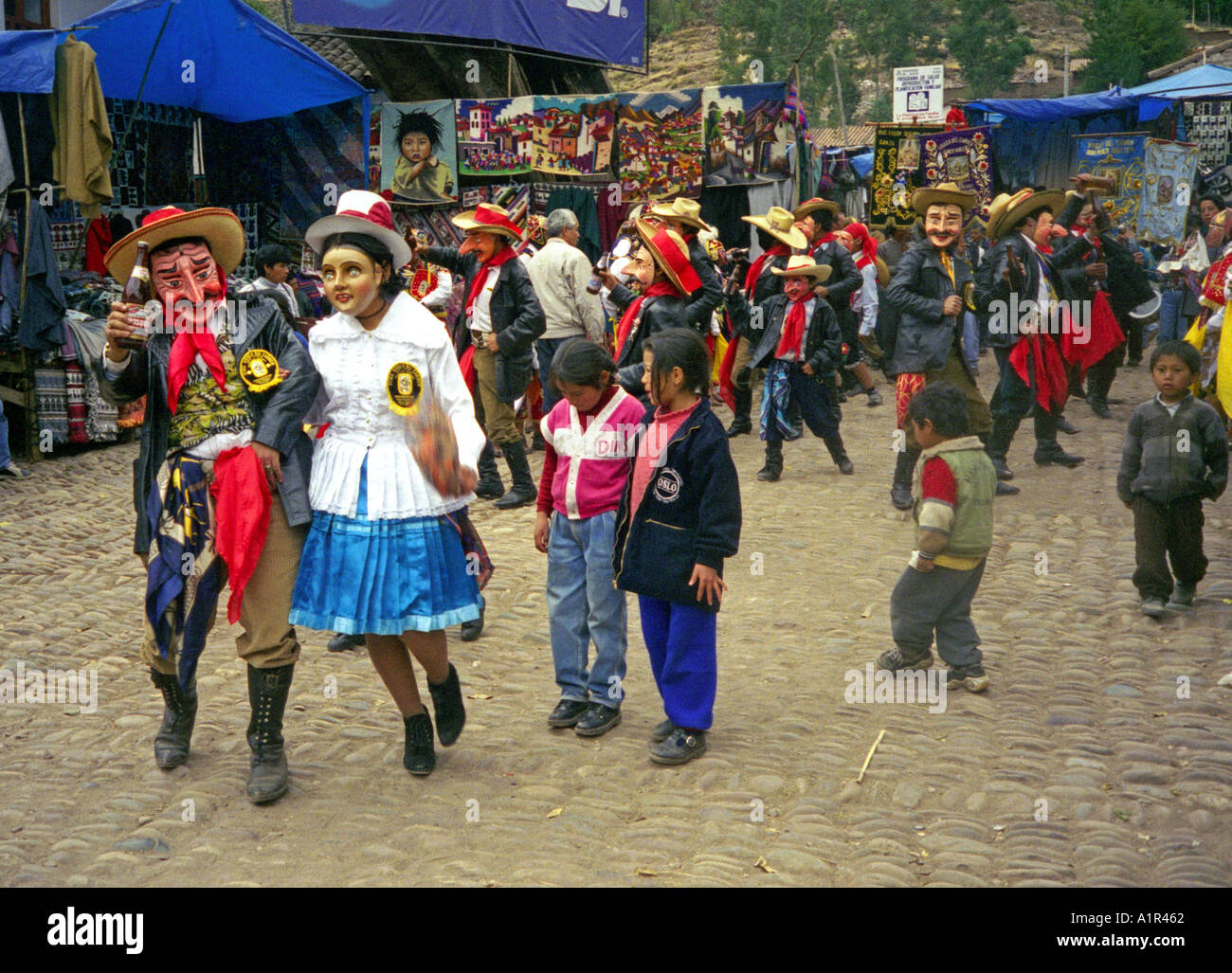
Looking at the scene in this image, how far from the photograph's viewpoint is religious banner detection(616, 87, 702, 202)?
48.2 ft

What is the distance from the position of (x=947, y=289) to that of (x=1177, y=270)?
7.47m

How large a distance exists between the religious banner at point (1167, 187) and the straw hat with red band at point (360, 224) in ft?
52.2

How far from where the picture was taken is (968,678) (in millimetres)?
5492

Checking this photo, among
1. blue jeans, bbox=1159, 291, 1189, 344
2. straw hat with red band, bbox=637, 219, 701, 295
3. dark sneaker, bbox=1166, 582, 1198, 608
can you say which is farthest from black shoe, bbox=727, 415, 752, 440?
blue jeans, bbox=1159, 291, 1189, 344

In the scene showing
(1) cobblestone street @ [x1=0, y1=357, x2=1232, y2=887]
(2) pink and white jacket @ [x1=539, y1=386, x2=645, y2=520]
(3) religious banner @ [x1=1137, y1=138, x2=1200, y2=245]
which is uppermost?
(3) religious banner @ [x1=1137, y1=138, x2=1200, y2=245]

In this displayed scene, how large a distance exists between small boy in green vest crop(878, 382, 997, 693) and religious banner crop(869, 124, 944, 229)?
451 inches

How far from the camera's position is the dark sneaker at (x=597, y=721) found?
4.95 metres

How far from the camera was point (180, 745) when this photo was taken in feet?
15.4

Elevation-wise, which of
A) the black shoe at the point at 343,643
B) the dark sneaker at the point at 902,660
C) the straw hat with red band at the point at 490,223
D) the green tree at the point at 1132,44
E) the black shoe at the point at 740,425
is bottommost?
the black shoe at the point at 343,643

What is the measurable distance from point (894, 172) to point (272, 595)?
45.9 feet

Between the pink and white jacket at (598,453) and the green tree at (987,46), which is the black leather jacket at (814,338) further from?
the green tree at (987,46)

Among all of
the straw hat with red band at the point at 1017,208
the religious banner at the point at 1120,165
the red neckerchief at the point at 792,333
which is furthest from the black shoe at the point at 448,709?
the religious banner at the point at 1120,165

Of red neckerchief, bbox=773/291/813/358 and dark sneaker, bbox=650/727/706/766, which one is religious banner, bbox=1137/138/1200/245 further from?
dark sneaker, bbox=650/727/706/766

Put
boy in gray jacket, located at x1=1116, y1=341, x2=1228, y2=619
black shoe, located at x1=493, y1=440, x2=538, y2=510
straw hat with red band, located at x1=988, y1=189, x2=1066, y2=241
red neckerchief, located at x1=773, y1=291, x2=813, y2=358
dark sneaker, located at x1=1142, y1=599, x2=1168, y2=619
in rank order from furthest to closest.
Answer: red neckerchief, located at x1=773, y1=291, x2=813, y2=358, straw hat with red band, located at x1=988, y1=189, x2=1066, y2=241, black shoe, located at x1=493, y1=440, x2=538, y2=510, dark sneaker, located at x1=1142, y1=599, x2=1168, y2=619, boy in gray jacket, located at x1=1116, y1=341, x2=1228, y2=619
